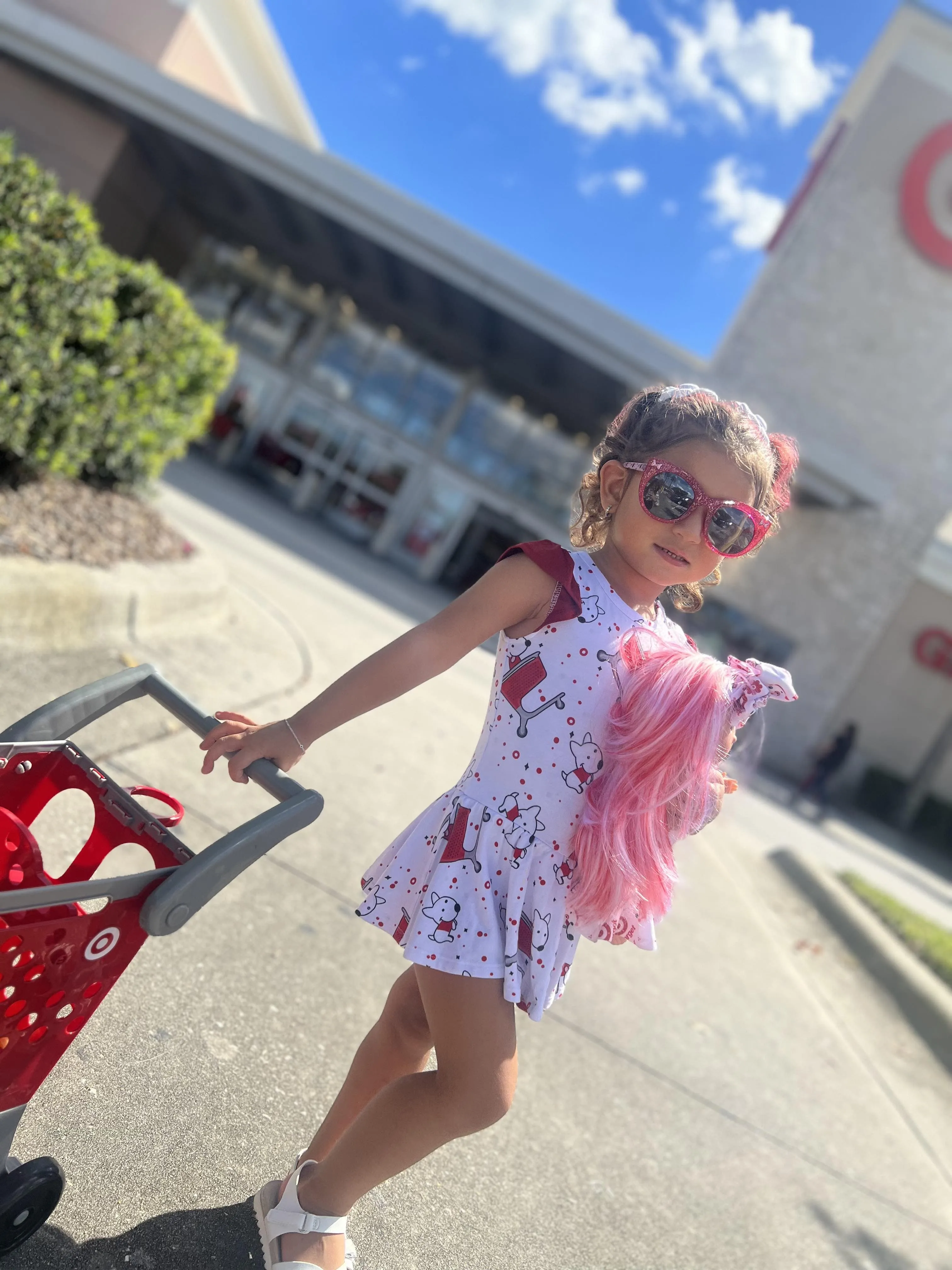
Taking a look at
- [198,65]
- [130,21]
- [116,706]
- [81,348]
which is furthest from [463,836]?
[198,65]

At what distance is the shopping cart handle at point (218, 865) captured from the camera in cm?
133

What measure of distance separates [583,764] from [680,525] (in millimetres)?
487

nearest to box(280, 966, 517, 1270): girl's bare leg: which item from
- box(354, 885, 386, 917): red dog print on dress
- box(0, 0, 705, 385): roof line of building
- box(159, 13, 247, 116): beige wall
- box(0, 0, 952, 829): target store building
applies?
box(354, 885, 386, 917): red dog print on dress

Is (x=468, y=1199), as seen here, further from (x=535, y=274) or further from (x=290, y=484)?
(x=290, y=484)

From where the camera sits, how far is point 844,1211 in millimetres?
2885

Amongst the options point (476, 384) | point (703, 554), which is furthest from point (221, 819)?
point (476, 384)

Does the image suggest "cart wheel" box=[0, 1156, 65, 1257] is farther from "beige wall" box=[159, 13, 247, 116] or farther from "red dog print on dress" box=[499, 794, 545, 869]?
"beige wall" box=[159, 13, 247, 116]

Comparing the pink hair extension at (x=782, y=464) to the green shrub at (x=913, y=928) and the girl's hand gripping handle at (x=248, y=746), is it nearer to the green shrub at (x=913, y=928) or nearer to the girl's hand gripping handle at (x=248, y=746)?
the girl's hand gripping handle at (x=248, y=746)

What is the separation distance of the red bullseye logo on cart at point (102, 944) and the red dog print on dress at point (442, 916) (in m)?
0.52

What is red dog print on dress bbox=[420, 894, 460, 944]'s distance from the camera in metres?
1.60

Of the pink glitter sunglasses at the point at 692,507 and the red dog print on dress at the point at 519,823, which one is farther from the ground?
the pink glitter sunglasses at the point at 692,507

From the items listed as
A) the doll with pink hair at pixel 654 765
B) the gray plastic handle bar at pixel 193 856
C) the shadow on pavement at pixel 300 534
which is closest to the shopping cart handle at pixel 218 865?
the gray plastic handle bar at pixel 193 856

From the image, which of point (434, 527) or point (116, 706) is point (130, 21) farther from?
point (116, 706)

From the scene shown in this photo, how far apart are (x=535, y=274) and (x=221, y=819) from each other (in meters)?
13.5
